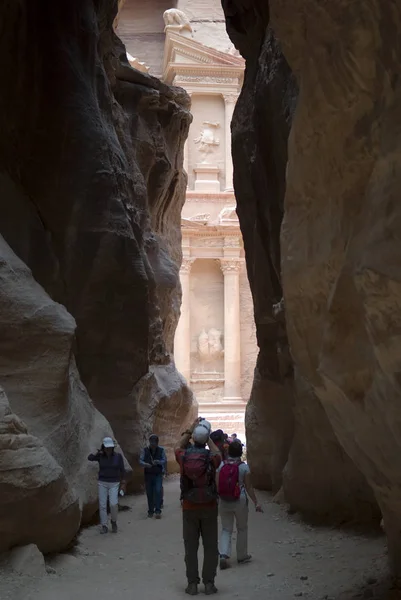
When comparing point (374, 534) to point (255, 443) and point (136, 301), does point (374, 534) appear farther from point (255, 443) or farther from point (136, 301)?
point (136, 301)

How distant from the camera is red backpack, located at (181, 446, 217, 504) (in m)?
5.46

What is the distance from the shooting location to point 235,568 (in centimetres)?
652

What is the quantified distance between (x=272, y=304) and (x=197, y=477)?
23.7ft

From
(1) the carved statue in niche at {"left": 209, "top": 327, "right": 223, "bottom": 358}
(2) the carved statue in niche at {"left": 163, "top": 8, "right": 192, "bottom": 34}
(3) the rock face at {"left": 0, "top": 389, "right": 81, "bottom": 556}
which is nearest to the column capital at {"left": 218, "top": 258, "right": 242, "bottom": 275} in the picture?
(1) the carved statue in niche at {"left": 209, "top": 327, "right": 223, "bottom": 358}

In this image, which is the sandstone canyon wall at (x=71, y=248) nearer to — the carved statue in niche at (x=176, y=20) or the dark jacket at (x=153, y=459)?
the dark jacket at (x=153, y=459)

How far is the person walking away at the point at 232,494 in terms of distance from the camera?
6332 millimetres

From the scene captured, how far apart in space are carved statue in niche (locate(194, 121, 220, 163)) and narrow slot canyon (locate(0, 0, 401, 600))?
10079mm

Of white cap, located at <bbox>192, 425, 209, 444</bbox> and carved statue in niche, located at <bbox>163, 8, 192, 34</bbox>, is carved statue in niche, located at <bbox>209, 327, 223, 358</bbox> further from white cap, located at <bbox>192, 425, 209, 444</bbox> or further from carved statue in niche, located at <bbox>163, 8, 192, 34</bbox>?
white cap, located at <bbox>192, 425, 209, 444</bbox>

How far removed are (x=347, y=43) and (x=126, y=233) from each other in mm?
8675

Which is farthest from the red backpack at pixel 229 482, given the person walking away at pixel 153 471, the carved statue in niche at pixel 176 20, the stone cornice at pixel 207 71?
the carved statue in niche at pixel 176 20

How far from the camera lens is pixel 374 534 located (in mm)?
7719

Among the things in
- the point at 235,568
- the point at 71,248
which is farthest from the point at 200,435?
the point at 71,248

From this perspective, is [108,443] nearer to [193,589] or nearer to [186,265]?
[193,589]

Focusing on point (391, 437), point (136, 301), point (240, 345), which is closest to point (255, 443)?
point (136, 301)
